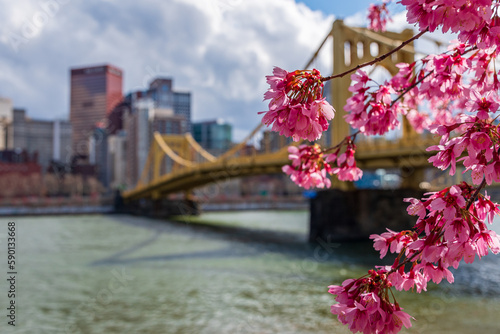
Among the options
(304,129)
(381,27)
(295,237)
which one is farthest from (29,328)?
(295,237)

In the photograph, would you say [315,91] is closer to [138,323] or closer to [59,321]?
[138,323]

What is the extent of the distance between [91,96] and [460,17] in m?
172

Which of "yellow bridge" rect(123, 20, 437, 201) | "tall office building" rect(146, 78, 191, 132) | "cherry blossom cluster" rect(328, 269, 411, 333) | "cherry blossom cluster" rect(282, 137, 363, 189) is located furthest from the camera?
"tall office building" rect(146, 78, 191, 132)

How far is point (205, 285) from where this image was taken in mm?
10172

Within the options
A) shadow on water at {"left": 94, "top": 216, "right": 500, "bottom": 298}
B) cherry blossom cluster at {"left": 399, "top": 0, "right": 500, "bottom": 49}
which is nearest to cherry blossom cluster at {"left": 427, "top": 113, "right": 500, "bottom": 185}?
cherry blossom cluster at {"left": 399, "top": 0, "right": 500, "bottom": 49}

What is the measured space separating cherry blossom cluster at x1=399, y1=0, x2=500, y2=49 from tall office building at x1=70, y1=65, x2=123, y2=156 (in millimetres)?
158112

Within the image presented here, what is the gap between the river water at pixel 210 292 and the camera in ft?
23.1

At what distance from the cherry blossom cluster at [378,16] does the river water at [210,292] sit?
4.51m

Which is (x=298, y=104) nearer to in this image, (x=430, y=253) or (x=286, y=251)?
(x=430, y=253)

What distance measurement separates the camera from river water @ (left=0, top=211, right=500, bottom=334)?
7035mm

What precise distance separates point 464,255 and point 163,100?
365ft

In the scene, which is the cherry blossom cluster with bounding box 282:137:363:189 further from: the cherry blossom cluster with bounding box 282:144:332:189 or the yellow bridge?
the yellow bridge

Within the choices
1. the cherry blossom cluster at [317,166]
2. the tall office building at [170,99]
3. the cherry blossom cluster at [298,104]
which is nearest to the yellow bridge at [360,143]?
the cherry blossom cluster at [317,166]

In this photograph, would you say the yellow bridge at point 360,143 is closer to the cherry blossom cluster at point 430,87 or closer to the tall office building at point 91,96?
the cherry blossom cluster at point 430,87
